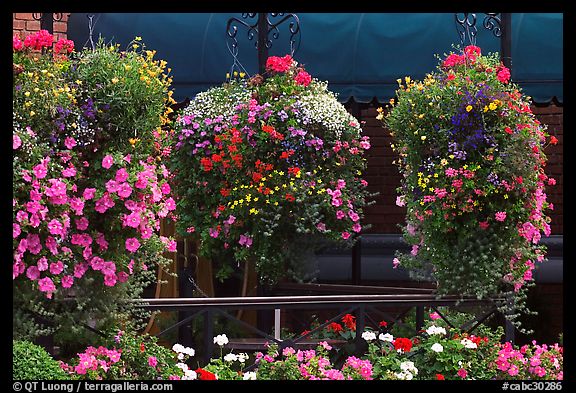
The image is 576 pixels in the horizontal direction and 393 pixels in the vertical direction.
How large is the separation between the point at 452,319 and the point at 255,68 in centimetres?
397

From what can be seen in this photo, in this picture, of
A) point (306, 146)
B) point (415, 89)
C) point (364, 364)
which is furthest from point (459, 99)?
point (364, 364)

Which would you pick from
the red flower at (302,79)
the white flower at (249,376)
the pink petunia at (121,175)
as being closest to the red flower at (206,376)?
the white flower at (249,376)

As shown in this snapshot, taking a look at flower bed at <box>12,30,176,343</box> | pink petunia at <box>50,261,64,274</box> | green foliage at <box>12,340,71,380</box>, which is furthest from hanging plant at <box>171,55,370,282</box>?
green foliage at <box>12,340,71,380</box>

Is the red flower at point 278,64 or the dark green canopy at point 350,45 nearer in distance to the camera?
the red flower at point 278,64

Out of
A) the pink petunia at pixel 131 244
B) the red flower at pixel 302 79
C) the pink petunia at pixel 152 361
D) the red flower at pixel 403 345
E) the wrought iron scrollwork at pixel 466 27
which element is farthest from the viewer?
the red flower at pixel 302 79

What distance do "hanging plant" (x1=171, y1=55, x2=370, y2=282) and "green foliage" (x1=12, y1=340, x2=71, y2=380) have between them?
2.88m

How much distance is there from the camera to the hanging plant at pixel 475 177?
325 inches

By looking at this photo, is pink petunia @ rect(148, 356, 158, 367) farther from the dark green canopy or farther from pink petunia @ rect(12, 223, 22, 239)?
the dark green canopy

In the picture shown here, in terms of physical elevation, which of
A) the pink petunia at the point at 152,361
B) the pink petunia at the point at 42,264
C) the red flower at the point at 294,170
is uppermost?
the red flower at the point at 294,170

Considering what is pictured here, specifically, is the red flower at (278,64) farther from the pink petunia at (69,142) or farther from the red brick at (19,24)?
the pink petunia at (69,142)

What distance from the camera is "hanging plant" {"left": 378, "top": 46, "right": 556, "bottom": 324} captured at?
27.1 ft

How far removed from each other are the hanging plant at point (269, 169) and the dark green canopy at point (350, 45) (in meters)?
1.41

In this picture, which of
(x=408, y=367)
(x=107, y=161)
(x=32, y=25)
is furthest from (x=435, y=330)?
(x=32, y=25)
